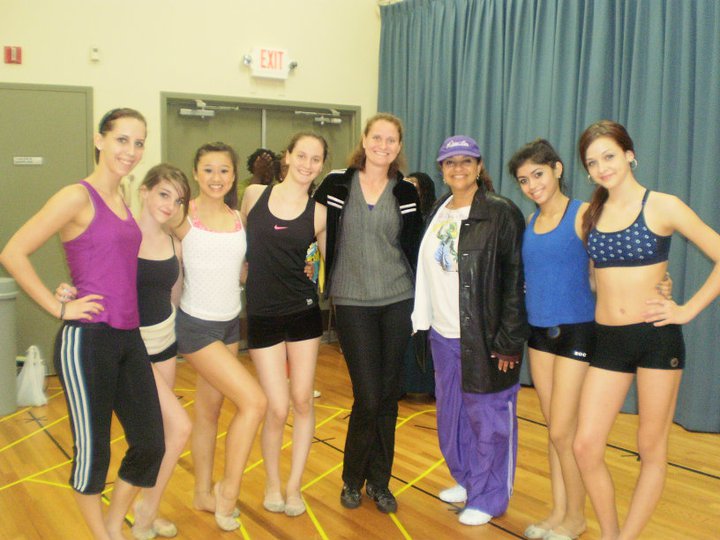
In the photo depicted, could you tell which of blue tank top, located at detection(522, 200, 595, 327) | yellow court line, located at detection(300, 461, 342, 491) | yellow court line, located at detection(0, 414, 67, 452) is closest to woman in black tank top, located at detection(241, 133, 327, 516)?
yellow court line, located at detection(300, 461, 342, 491)

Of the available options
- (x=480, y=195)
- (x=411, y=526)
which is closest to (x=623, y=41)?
(x=480, y=195)

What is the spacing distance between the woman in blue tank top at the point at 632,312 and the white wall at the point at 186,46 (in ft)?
14.9

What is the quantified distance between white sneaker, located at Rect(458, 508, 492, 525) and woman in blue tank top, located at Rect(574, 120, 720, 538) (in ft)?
2.09

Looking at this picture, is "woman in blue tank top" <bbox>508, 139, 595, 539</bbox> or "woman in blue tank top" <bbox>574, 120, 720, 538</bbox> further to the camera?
"woman in blue tank top" <bbox>508, 139, 595, 539</bbox>

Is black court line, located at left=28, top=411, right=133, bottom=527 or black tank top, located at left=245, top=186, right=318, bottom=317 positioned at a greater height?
black tank top, located at left=245, top=186, right=318, bottom=317

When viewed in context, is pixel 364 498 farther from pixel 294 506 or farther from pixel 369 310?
pixel 369 310

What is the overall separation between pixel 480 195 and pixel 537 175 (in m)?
0.30

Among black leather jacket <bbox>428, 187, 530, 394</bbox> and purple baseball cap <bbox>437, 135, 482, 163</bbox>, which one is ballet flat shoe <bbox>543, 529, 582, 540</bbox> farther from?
purple baseball cap <bbox>437, 135, 482, 163</bbox>

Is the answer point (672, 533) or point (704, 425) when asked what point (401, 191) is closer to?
point (672, 533)

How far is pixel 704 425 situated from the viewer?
4.61 metres

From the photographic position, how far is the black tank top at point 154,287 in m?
2.73

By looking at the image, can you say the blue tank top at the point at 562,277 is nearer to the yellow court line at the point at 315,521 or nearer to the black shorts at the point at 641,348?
the black shorts at the point at 641,348

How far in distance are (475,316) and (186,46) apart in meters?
4.44

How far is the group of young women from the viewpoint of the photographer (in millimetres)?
2494
